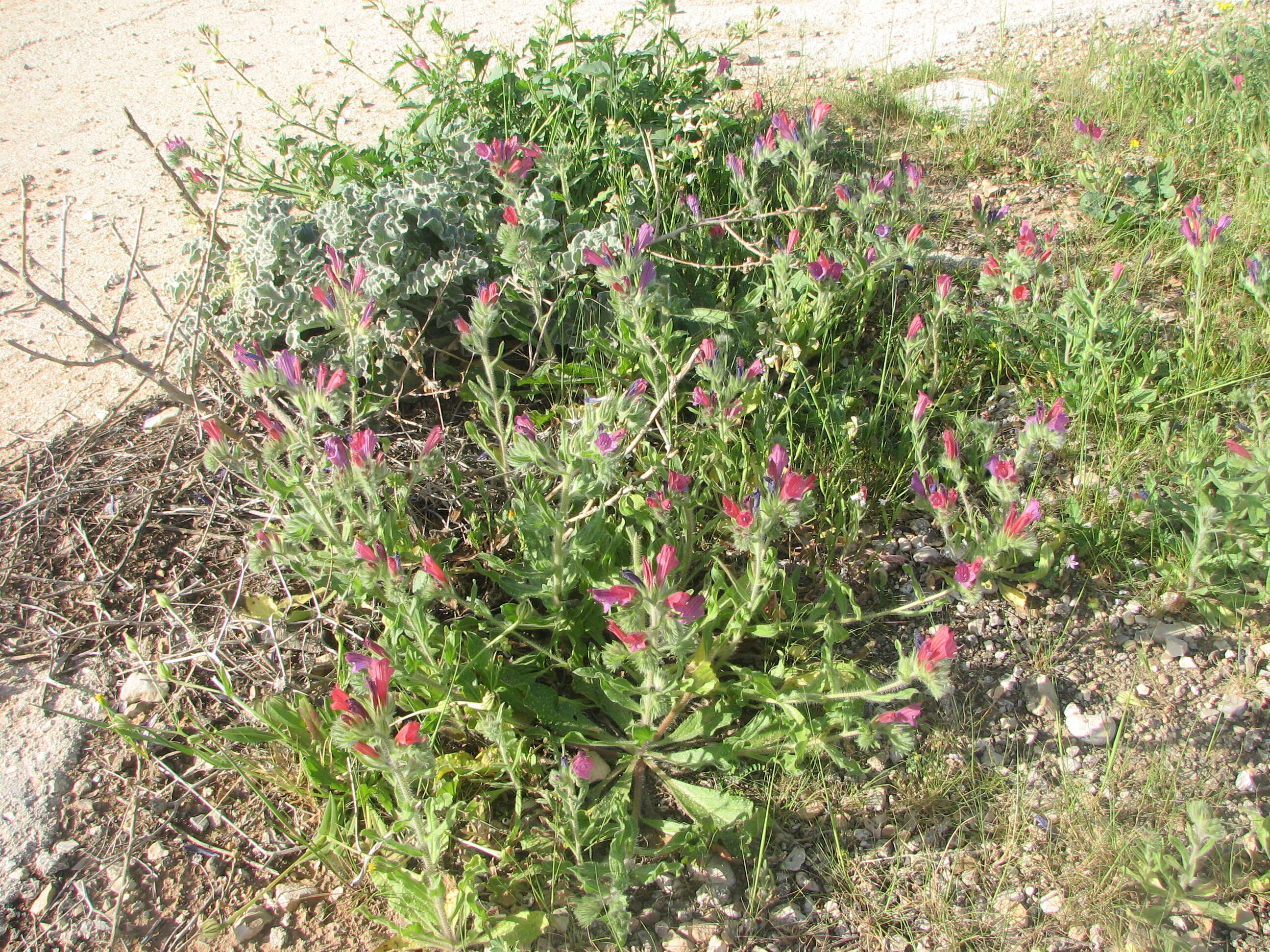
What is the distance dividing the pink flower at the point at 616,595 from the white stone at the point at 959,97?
3.50 m

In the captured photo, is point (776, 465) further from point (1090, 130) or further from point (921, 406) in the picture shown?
point (1090, 130)

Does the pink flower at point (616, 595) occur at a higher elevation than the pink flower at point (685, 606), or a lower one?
higher

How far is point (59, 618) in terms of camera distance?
236 cm

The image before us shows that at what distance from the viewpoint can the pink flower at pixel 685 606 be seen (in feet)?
5.58

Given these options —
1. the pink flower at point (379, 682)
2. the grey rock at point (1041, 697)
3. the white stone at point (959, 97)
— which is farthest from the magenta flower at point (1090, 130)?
the pink flower at point (379, 682)

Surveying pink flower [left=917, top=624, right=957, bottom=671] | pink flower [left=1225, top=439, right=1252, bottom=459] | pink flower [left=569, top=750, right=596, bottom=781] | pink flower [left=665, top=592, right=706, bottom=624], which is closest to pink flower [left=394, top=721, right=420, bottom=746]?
pink flower [left=569, top=750, right=596, bottom=781]

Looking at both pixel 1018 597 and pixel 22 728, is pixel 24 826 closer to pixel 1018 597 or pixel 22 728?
pixel 22 728

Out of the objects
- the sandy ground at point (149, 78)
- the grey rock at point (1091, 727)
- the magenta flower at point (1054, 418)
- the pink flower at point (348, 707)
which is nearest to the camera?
the pink flower at point (348, 707)

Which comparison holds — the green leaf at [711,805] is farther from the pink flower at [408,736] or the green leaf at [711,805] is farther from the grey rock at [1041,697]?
the grey rock at [1041,697]

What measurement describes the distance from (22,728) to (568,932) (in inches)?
57.5

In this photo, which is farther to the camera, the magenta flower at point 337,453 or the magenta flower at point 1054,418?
the magenta flower at point 1054,418

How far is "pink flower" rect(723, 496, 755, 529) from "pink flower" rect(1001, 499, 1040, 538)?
24.7 inches

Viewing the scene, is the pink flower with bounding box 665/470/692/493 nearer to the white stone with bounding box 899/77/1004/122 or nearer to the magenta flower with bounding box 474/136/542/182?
the magenta flower with bounding box 474/136/542/182

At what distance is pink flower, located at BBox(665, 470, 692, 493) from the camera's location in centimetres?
205
